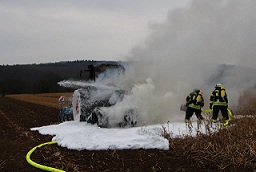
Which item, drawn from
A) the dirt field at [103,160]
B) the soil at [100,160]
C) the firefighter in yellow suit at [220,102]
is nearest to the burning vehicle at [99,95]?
the firefighter in yellow suit at [220,102]

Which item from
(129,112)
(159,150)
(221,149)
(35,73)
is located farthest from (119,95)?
(35,73)

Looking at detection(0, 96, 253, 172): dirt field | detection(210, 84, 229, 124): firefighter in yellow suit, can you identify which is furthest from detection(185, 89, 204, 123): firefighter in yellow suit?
detection(0, 96, 253, 172): dirt field

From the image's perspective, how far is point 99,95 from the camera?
12.8 m

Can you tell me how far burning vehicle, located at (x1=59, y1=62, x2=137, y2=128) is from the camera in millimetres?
11609

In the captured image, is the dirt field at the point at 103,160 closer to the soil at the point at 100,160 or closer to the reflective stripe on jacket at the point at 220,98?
the soil at the point at 100,160

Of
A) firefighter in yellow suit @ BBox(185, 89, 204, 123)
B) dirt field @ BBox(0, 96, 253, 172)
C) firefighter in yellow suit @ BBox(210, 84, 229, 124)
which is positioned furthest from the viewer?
firefighter in yellow suit @ BBox(185, 89, 204, 123)

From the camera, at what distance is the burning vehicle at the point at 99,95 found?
11609 millimetres

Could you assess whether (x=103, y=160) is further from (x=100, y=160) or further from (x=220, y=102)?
(x=220, y=102)

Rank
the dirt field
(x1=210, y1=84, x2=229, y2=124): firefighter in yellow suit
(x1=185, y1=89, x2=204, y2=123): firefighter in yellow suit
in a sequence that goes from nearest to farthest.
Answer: the dirt field < (x1=210, y1=84, x2=229, y2=124): firefighter in yellow suit < (x1=185, y1=89, x2=204, y2=123): firefighter in yellow suit

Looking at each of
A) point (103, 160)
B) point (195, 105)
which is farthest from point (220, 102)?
point (103, 160)

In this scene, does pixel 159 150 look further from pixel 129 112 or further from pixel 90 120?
pixel 90 120

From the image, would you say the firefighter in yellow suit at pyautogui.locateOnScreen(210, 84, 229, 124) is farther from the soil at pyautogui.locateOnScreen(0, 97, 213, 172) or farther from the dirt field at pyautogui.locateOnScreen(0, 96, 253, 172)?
the soil at pyautogui.locateOnScreen(0, 97, 213, 172)

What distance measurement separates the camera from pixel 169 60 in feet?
46.5

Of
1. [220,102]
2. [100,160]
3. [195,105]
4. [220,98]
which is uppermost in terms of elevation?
[220,98]
